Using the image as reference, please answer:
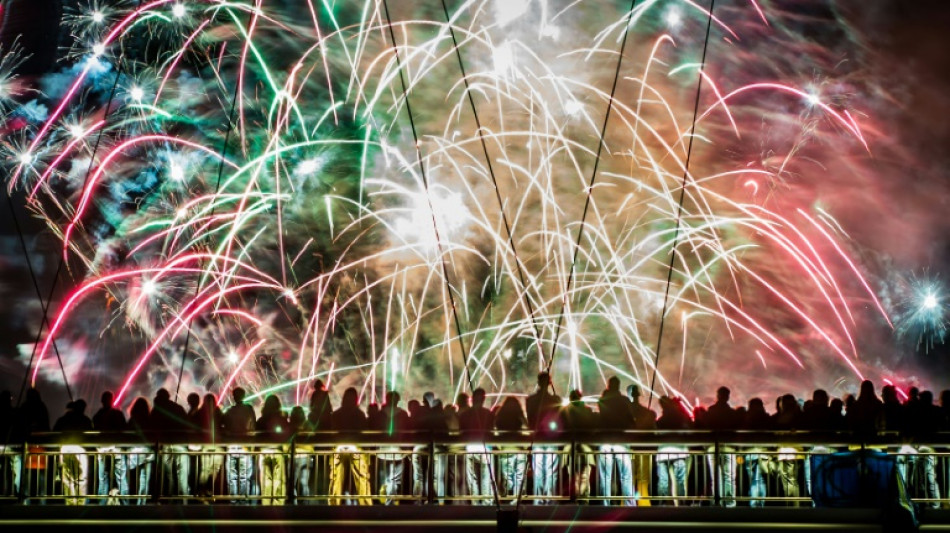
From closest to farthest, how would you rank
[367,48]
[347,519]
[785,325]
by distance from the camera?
1. [347,519]
2. [785,325]
3. [367,48]

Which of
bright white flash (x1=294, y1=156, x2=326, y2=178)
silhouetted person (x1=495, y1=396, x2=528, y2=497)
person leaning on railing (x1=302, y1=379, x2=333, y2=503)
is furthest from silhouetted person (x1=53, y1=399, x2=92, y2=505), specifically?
bright white flash (x1=294, y1=156, x2=326, y2=178)

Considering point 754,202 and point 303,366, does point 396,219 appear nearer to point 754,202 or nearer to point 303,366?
point 303,366

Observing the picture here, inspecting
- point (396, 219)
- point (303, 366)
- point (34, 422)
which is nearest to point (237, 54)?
point (396, 219)

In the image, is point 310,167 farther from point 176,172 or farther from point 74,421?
point 74,421

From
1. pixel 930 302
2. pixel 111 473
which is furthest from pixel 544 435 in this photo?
pixel 930 302

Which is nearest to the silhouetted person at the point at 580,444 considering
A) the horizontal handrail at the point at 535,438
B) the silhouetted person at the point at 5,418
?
the horizontal handrail at the point at 535,438

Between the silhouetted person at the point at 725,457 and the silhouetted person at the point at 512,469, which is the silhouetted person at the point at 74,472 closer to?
the silhouetted person at the point at 512,469
